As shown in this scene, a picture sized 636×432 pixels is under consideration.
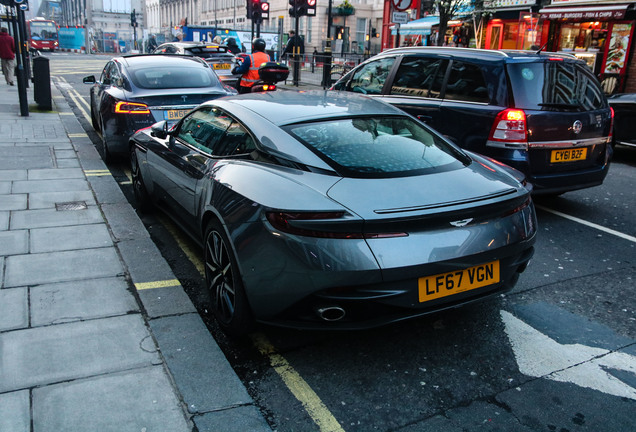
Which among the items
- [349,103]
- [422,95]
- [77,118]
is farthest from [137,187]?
[77,118]

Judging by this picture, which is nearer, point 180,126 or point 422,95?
point 180,126

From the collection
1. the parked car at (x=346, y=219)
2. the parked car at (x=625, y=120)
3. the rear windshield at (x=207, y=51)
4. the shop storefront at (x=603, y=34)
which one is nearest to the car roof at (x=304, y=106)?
the parked car at (x=346, y=219)

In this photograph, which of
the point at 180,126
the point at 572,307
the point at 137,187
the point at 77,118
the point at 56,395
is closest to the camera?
the point at 56,395

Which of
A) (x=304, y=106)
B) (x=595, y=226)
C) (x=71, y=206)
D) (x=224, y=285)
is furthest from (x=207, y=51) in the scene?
(x=224, y=285)

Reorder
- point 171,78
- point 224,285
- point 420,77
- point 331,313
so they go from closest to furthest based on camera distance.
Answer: point 331,313 < point 224,285 < point 420,77 < point 171,78

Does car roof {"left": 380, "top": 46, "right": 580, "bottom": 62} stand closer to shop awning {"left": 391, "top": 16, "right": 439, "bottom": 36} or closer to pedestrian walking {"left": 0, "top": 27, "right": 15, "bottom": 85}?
pedestrian walking {"left": 0, "top": 27, "right": 15, "bottom": 85}

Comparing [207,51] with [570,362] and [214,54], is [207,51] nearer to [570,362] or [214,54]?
[214,54]

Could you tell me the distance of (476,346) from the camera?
3.24 meters

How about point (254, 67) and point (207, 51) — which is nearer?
point (254, 67)

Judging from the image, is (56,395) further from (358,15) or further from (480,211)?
(358,15)

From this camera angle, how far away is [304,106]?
379 cm

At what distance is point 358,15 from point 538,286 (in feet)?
181

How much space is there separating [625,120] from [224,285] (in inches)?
340

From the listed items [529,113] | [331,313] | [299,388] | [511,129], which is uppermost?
[529,113]
